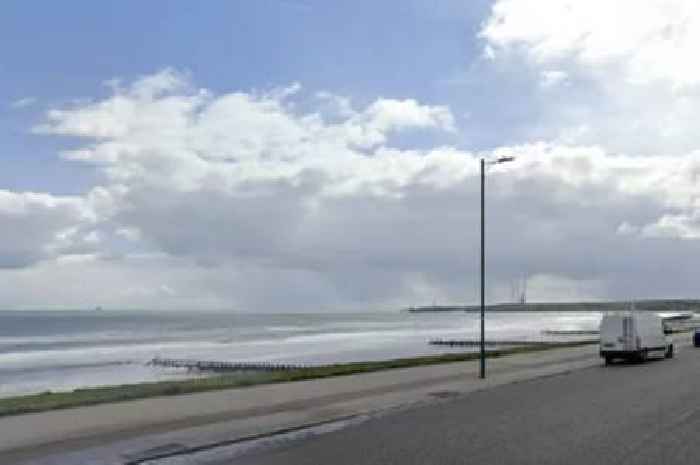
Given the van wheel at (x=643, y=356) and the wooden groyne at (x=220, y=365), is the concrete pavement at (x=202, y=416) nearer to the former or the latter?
the van wheel at (x=643, y=356)

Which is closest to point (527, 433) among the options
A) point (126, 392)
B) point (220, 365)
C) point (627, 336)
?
point (126, 392)

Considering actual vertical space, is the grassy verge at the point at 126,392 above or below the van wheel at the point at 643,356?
below

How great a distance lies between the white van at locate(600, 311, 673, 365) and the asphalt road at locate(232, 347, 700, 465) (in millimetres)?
14746

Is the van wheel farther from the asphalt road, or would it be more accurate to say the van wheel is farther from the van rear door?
the asphalt road

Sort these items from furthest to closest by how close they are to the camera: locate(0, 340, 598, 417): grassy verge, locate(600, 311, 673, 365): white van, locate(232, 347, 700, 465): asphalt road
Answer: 1. locate(600, 311, 673, 365): white van
2. locate(0, 340, 598, 417): grassy verge
3. locate(232, 347, 700, 465): asphalt road

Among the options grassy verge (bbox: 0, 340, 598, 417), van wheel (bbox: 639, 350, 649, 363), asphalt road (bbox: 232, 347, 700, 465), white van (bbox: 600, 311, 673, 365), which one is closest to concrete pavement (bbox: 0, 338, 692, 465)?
grassy verge (bbox: 0, 340, 598, 417)

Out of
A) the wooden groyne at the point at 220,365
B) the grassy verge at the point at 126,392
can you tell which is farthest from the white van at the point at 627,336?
the wooden groyne at the point at 220,365

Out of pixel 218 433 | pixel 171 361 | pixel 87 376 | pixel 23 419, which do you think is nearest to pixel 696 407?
pixel 218 433

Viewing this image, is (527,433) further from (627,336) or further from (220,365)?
(220,365)

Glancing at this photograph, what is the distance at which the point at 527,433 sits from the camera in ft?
50.2

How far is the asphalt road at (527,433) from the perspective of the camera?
41.1ft

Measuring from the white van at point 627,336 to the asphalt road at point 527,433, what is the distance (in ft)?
48.4

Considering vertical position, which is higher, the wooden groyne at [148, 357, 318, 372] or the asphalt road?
the asphalt road

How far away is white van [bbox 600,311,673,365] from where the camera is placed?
39.4m
